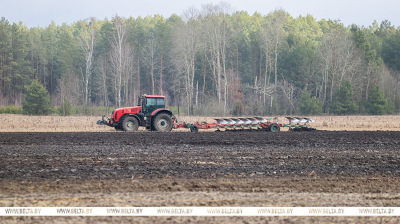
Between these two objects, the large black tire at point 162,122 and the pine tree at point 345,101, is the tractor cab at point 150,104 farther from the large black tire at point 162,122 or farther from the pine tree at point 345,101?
the pine tree at point 345,101

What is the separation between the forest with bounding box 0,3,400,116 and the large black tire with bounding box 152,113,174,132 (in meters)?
18.8

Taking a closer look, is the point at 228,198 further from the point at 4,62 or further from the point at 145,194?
the point at 4,62

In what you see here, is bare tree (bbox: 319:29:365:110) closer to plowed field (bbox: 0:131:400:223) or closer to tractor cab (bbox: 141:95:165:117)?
tractor cab (bbox: 141:95:165:117)

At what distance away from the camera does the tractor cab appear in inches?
856

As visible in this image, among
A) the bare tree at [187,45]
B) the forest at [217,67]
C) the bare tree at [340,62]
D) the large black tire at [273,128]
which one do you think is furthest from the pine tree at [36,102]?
the bare tree at [340,62]

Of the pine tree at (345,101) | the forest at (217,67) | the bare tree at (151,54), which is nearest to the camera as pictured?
the pine tree at (345,101)

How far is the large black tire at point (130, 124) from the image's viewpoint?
21.7m

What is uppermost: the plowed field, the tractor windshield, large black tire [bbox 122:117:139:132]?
the tractor windshield

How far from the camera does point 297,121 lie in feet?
77.5

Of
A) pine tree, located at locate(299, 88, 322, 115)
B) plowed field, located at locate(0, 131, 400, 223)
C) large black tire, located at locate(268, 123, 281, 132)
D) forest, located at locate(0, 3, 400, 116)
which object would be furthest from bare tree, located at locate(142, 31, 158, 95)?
plowed field, located at locate(0, 131, 400, 223)

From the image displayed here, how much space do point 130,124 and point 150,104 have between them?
1564 mm

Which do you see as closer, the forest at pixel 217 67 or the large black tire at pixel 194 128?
the large black tire at pixel 194 128

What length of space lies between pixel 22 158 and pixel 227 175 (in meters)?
6.77

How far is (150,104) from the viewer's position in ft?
71.6
